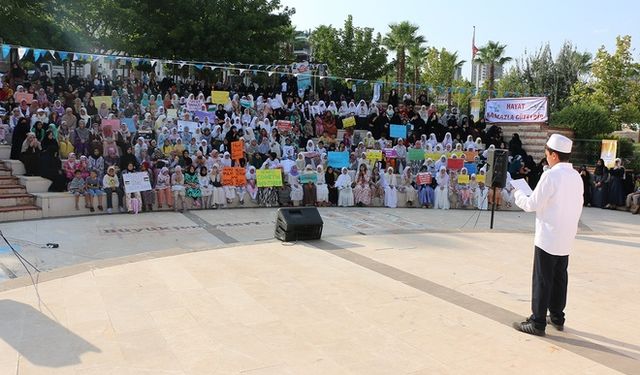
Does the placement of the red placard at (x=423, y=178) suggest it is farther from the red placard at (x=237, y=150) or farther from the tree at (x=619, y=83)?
the tree at (x=619, y=83)

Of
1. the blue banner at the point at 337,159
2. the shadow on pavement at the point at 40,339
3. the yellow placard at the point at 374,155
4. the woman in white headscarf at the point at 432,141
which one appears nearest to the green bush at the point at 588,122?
the woman in white headscarf at the point at 432,141

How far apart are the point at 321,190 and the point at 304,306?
345 inches

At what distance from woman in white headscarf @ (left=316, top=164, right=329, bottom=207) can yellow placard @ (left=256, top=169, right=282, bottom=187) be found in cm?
110

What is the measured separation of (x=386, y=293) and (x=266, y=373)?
235 centimetres

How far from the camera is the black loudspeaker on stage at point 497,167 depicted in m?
9.68

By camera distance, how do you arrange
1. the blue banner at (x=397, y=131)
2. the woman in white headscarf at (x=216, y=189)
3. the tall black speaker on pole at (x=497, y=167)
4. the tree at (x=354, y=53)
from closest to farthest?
the tall black speaker on pole at (x=497, y=167)
the woman in white headscarf at (x=216, y=189)
the blue banner at (x=397, y=131)
the tree at (x=354, y=53)

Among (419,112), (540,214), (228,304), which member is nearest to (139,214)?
(228,304)

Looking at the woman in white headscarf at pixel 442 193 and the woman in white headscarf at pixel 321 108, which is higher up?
the woman in white headscarf at pixel 321 108

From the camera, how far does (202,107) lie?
1625 cm

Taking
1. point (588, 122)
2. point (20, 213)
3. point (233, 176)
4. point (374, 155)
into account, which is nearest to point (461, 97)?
point (588, 122)

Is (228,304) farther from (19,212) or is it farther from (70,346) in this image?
(19,212)

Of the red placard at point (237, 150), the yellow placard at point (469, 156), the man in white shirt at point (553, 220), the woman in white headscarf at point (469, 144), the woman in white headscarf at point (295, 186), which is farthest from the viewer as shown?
the woman in white headscarf at point (469, 144)

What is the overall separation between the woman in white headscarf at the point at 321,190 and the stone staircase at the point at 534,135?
878cm

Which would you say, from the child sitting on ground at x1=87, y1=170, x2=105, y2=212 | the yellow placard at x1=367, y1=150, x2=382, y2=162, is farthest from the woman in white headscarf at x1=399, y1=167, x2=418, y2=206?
the child sitting on ground at x1=87, y1=170, x2=105, y2=212
